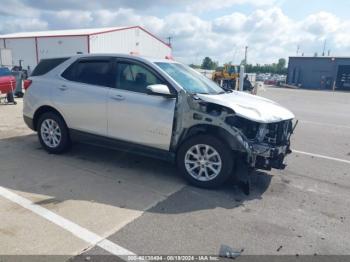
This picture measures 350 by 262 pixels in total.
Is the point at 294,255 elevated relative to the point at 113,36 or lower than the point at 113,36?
lower

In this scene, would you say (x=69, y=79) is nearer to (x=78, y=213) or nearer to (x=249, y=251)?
(x=78, y=213)

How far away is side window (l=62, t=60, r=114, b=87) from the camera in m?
5.25

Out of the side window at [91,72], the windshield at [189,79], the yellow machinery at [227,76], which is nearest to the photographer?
the windshield at [189,79]

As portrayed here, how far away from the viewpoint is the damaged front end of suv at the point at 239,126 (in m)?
4.31

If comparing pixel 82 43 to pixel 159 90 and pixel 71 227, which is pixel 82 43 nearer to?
pixel 159 90

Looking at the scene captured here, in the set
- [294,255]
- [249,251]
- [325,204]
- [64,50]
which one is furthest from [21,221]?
[64,50]

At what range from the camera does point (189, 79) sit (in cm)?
515

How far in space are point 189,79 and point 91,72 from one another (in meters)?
1.70

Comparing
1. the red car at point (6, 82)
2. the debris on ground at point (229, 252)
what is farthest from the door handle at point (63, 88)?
the red car at point (6, 82)

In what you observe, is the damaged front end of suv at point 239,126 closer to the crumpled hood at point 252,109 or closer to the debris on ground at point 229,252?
the crumpled hood at point 252,109

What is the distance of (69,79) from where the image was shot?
564cm

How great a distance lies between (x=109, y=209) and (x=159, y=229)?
2.45ft

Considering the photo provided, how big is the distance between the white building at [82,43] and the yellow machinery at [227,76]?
5.80m

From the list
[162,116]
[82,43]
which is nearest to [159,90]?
[162,116]
